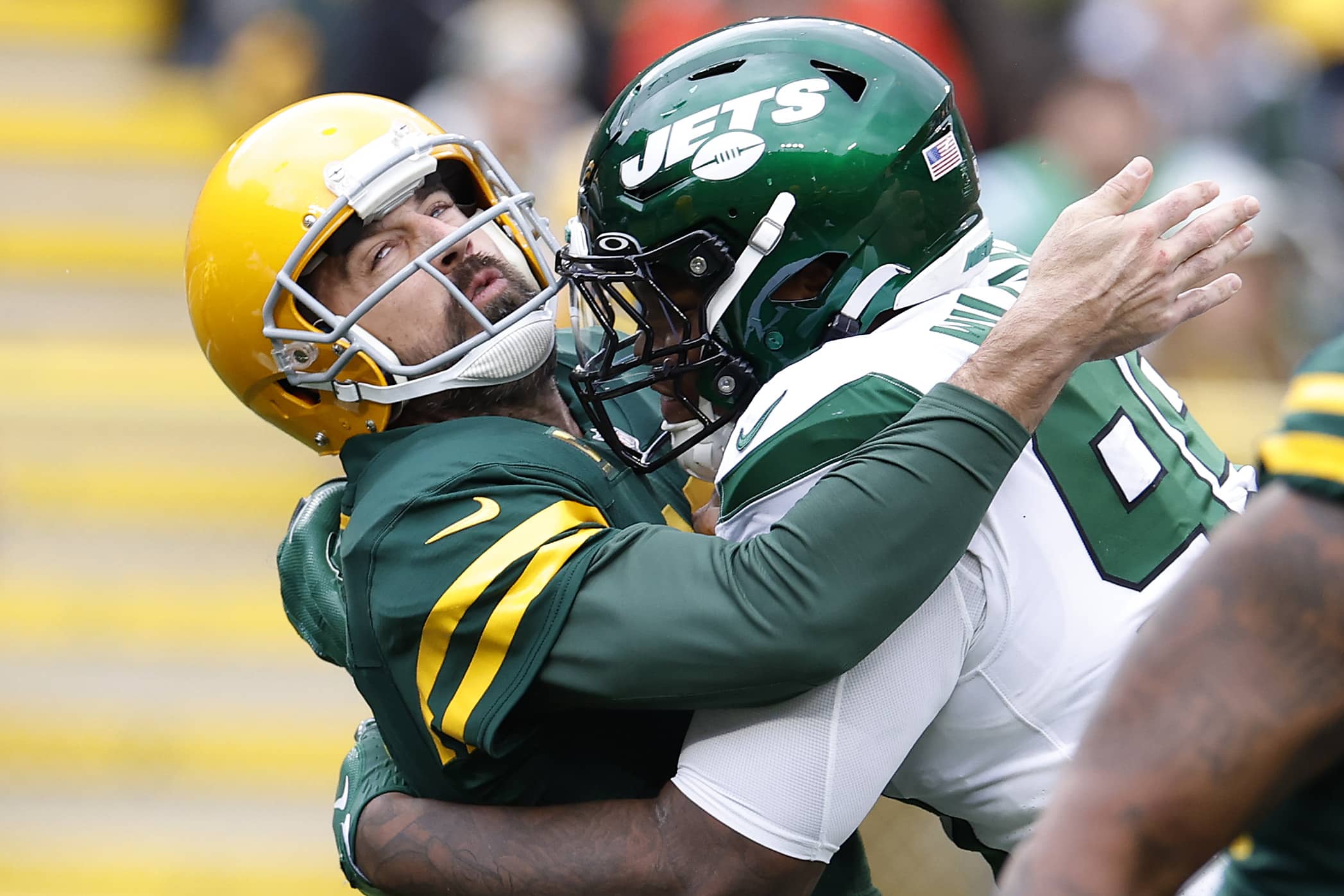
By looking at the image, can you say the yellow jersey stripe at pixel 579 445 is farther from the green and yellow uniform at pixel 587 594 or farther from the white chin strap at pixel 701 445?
the white chin strap at pixel 701 445

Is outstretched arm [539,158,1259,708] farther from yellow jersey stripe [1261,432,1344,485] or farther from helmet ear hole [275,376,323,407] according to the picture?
helmet ear hole [275,376,323,407]

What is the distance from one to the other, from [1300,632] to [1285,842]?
23cm

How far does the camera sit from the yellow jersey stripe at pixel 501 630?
1.93 meters

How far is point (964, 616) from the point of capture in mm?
1861

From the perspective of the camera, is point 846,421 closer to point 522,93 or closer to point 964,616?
point 964,616

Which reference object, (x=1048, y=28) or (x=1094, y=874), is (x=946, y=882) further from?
(x=1048, y=28)

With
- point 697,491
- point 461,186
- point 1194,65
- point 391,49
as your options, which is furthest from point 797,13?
point 697,491

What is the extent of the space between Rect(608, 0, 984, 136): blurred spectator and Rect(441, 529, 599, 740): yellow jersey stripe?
4646mm

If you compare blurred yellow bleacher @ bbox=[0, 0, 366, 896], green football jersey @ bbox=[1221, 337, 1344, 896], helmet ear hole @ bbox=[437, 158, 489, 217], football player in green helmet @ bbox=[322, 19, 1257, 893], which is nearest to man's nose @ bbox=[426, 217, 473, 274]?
helmet ear hole @ bbox=[437, 158, 489, 217]

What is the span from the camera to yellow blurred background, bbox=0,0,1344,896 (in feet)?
18.7

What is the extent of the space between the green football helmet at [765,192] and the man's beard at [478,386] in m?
0.30

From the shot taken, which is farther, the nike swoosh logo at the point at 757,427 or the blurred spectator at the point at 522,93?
the blurred spectator at the point at 522,93

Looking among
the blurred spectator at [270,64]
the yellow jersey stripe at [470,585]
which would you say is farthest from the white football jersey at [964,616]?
the blurred spectator at [270,64]

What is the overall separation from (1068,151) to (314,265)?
3.97 meters
